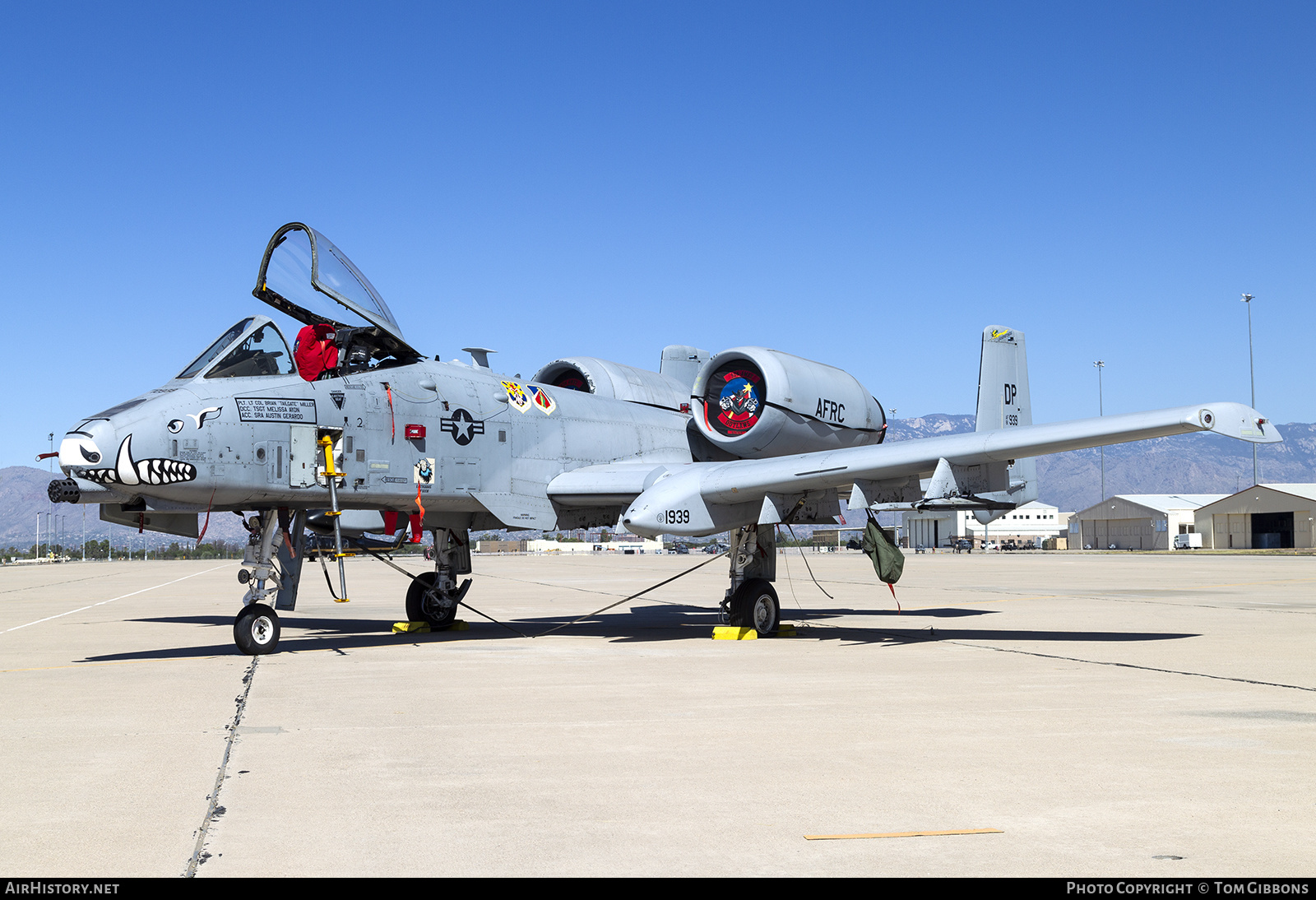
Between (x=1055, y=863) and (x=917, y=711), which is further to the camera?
(x=917, y=711)

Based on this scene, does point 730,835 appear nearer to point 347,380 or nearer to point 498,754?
point 498,754

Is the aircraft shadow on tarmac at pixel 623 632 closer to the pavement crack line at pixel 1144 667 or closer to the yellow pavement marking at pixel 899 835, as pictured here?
the pavement crack line at pixel 1144 667

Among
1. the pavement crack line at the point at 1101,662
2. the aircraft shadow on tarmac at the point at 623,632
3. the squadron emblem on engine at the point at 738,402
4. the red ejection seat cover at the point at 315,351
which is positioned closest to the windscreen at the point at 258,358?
the red ejection seat cover at the point at 315,351

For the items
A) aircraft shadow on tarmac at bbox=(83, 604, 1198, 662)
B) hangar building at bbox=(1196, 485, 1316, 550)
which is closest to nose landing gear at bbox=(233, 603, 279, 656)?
aircraft shadow on tarmac at bbox=(83, 604, 1198, 662)

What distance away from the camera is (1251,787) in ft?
16.4

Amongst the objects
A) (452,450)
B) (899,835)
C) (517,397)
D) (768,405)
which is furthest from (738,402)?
(899,835)

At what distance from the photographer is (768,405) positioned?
14.2 metres

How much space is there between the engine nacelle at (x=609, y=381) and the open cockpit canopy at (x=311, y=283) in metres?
4.75

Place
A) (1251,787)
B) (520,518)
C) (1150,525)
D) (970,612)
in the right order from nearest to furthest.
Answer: (1251,787) → (520,518) → (970,612) → (1150,525)

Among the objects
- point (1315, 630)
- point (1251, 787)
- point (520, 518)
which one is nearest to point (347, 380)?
point (520, 518)

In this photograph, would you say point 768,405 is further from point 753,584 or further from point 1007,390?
point 1007,390

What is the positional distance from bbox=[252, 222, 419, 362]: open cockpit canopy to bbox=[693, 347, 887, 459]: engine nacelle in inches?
186

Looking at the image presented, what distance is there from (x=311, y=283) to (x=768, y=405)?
591 cm
